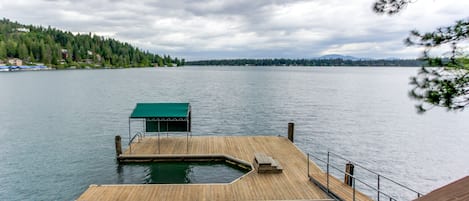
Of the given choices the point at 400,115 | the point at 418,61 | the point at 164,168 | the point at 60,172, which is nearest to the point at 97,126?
the point at 60,172

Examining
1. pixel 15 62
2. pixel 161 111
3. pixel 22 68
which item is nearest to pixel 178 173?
pixel 161 111

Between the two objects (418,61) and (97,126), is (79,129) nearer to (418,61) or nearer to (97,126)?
(97,126)

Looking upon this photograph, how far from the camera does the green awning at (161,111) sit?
1822 centimetres

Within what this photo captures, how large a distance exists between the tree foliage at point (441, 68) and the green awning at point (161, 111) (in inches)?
541

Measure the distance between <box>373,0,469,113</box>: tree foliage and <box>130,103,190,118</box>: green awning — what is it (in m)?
13.7

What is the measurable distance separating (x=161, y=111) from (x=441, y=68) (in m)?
15.2

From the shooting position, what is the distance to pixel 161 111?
18.6 meters

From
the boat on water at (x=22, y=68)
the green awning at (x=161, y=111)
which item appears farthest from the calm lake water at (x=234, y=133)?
the boat on water at (x=22, y=68)

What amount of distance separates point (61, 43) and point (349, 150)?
202 meters

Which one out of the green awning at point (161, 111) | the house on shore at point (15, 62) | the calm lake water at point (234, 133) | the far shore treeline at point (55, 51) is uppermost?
the far shore treeline at point (55, 51)

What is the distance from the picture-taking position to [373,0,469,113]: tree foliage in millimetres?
5066

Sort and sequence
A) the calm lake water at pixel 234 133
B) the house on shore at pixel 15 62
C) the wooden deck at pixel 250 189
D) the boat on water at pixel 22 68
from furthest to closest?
1. the house on shore at pixel 15 62
2. the boat on water at pixel 22 68
3. the calm lake water at pixel 234 133
4. the wooden deck at pixel 250 189

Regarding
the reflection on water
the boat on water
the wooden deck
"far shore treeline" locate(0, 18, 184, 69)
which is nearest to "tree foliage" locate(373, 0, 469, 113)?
the wooden deck

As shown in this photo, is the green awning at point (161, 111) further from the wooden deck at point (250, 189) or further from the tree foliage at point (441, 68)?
the tree foliage at point (441, 68)
